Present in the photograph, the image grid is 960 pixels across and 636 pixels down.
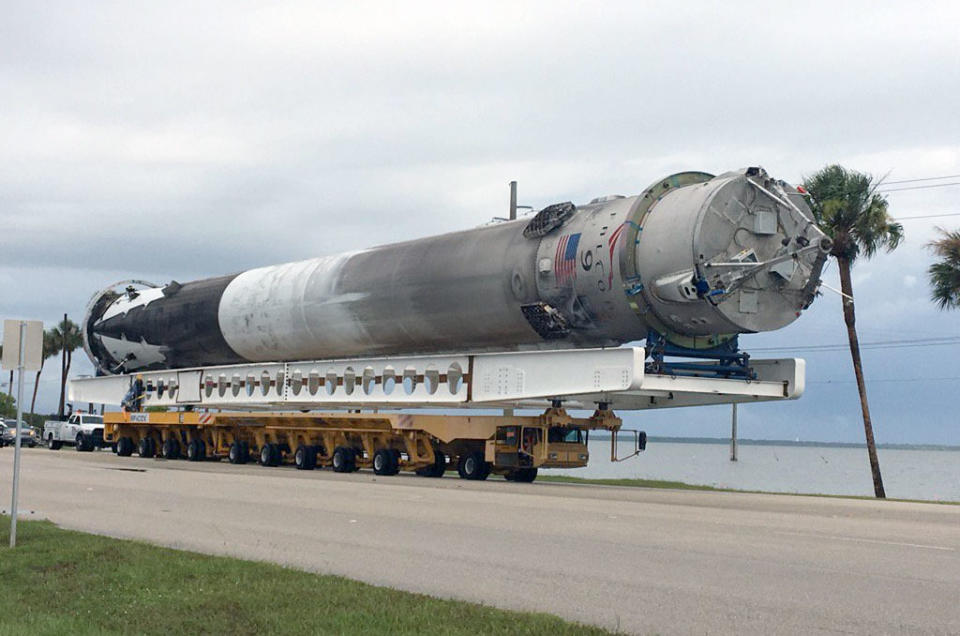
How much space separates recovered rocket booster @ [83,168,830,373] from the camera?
19.5m

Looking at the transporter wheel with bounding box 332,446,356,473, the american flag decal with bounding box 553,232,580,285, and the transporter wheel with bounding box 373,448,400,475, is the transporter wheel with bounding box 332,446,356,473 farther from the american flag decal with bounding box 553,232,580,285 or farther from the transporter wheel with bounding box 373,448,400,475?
the american flag decal with bounding box 553,232,580,285

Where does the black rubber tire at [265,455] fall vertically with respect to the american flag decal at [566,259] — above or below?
below

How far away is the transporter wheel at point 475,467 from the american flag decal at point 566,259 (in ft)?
16.9

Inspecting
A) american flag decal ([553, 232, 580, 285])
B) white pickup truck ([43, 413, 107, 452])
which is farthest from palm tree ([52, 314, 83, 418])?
american flag decal ([553, 232, 580, 285])

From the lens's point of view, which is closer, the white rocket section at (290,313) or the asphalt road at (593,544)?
the asphalt road at (593,544)

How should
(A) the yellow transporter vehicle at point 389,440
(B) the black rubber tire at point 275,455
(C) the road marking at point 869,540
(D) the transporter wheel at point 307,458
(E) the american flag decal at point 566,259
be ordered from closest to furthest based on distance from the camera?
(C) the road marking at point 869,540 < (E) the american flag decal at point 566,259 < (A) the yellow transporter vehicle at point 389,440 < (D) the transporter wheel at point 307,458 < (B) the black rubber tire at point 275,455

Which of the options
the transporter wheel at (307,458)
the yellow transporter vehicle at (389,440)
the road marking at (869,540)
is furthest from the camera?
the transporter wheel at (307,458)

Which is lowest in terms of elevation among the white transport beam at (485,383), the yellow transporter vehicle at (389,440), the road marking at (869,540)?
the road marking at (869,540)

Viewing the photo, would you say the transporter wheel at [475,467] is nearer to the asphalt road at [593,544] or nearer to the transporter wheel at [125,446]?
the asphalt road at [593,544]

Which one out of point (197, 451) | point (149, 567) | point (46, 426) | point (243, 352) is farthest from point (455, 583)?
point (46, 426)

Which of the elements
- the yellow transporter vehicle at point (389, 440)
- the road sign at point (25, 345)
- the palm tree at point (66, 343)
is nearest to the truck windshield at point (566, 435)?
the yellow transporter vehicle at point (389, 440)

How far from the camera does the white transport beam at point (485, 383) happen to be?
19.9 meters

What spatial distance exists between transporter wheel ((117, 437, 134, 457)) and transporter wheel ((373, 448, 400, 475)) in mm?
13735

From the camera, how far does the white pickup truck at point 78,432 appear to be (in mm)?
44875
